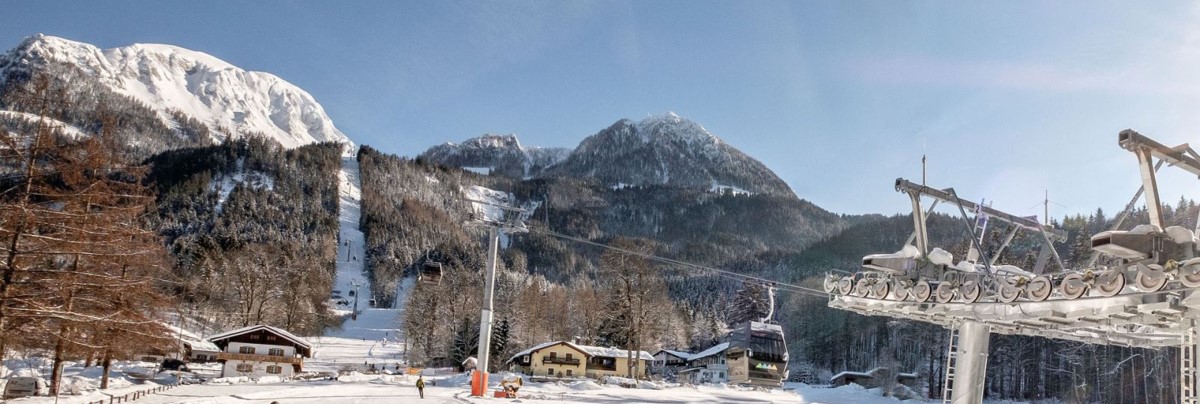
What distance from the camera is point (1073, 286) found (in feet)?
47.4

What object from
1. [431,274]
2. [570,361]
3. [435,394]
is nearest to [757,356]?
[570,361]

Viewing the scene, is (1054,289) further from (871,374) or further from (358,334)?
(358,334)

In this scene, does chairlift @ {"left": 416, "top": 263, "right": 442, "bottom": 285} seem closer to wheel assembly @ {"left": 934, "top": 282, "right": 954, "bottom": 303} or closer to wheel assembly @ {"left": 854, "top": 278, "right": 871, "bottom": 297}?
wheel assembly @ {"left": 854, "top": 278, "right": 871, "bottom": 297}

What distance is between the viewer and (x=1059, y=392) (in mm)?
65062

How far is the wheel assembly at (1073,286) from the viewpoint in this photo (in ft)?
47.0

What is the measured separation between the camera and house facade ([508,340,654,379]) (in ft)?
209

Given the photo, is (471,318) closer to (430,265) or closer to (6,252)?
(430,265)

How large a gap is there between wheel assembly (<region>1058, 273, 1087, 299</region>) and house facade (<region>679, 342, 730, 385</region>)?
60.4 m

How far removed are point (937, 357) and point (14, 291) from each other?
64.2m

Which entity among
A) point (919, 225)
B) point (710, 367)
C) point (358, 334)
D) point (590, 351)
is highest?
point (919, 225)

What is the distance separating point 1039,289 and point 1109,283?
1.38 metres

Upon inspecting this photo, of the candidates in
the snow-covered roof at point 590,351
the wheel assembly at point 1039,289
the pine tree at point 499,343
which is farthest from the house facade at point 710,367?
the wheel assembly at point 1039,289

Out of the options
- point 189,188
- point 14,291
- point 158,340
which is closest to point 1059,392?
point 158,340

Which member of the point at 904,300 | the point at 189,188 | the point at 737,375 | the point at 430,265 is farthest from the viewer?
the point at 189,188
